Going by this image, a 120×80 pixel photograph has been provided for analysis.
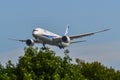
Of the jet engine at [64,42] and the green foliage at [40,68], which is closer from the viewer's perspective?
the green foliage at [40,68]

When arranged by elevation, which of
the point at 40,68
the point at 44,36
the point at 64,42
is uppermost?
the point at 44,36

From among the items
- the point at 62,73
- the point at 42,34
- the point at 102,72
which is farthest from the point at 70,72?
the point at 42,34

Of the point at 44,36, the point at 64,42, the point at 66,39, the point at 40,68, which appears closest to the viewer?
the point at 40,68

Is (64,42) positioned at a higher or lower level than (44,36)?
lower

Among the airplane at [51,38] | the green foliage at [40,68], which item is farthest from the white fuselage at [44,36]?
the green foliage at [40,68]

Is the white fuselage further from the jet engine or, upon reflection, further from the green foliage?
the green foliage

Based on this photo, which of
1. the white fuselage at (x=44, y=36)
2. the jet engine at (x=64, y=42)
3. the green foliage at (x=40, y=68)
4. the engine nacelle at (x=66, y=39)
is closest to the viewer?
the green foliage at (x=40, y=68)

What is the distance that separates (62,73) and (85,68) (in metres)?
59.1

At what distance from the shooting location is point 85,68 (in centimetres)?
10125

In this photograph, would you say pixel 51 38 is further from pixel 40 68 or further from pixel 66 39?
pixel 40 68

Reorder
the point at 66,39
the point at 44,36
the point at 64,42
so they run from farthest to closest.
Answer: the point at 44,36 < the point at 64,42 < the point at 66,39

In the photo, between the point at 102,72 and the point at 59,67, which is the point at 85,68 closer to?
the point at 102,72

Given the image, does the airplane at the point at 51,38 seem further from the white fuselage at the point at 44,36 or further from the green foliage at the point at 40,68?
the green foliage at the point at 40,68

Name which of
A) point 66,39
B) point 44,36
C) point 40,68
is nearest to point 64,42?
point 66,39
